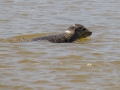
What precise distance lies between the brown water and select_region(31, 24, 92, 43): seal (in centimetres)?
19

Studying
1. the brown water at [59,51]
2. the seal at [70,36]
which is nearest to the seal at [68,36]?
the seal at [70,36]

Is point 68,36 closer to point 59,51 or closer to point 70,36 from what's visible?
point 70,36

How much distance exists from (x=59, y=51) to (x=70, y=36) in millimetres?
1517

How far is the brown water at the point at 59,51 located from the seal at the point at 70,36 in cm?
19

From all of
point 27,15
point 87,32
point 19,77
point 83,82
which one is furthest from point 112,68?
point 27,15

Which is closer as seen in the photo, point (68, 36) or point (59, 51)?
point (59, 51)

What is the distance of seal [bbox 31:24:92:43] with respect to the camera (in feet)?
35.3

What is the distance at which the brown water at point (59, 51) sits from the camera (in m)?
7.53

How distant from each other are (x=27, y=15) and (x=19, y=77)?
6.83 m

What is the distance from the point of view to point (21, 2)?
16734mm

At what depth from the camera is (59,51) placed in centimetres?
972

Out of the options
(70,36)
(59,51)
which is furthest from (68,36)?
(59,51)

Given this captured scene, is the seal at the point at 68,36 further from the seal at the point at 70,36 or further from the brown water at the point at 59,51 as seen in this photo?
the brown water at the point at 59,51

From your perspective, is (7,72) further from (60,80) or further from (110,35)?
(110,35)
